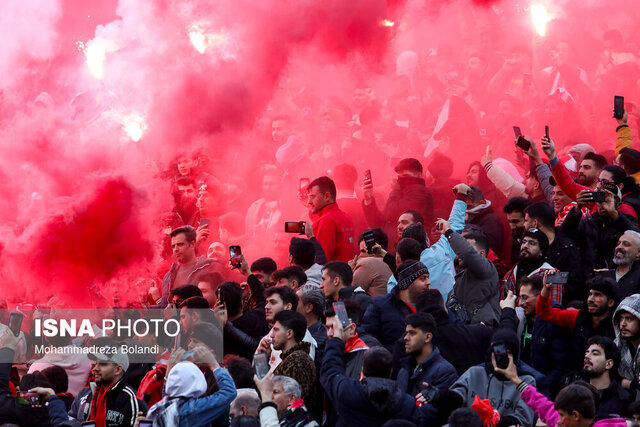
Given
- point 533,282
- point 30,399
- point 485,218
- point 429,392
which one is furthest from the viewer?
point 485,218

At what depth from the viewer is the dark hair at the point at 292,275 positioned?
7.72 metres

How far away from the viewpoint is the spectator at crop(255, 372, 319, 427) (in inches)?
214

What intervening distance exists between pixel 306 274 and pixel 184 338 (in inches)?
62.4

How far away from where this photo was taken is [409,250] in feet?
22.9

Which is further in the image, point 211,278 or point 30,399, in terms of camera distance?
point 211,278

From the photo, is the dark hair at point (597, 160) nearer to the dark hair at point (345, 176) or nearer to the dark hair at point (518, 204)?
the dark hair at point (518, 204)

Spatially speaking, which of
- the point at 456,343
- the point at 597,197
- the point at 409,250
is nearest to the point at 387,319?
the point at 456,343

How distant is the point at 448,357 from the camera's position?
625 centimetres

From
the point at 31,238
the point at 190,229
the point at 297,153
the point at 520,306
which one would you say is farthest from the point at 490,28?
the point at 31,238

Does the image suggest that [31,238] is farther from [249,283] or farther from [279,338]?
[279,338]

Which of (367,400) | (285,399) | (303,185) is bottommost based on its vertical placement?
(367,400)

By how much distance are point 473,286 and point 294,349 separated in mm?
1595

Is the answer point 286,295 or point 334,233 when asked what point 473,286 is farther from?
point 334,233

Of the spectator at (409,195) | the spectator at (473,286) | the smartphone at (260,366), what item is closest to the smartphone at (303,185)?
the spectator at (409,195)
